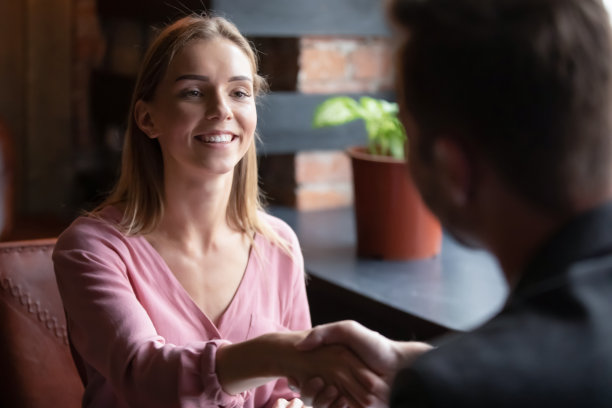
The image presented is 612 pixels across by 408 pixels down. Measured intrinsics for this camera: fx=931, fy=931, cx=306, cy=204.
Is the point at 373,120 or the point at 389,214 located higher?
the point at 373,120

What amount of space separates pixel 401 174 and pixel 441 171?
124 cm

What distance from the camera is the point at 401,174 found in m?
2.01

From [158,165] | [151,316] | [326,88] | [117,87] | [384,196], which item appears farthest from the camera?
[117,87]

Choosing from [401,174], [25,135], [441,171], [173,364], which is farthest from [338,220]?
[25,135]

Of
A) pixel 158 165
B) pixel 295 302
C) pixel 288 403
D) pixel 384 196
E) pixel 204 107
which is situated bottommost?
pixel 288 403

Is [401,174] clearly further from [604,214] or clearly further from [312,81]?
[604,214]

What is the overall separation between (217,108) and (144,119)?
0.14 meters

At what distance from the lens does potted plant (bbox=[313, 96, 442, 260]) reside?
2037mm

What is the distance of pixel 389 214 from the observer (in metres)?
2.06

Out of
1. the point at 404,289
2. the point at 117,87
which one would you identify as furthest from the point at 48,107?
the point at 404,289

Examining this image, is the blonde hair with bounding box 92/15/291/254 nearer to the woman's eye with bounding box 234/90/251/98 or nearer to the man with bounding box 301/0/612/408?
the woman's eye with bounding box 234/90/251/98

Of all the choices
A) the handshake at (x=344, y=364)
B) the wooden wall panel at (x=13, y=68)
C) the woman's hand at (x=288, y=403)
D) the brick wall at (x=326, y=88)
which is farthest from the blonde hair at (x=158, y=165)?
the wooden wall panel at (x=13, y=68)

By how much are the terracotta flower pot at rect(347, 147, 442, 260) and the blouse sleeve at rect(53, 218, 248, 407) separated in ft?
2.54

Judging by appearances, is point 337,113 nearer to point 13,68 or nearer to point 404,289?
point 404,289
